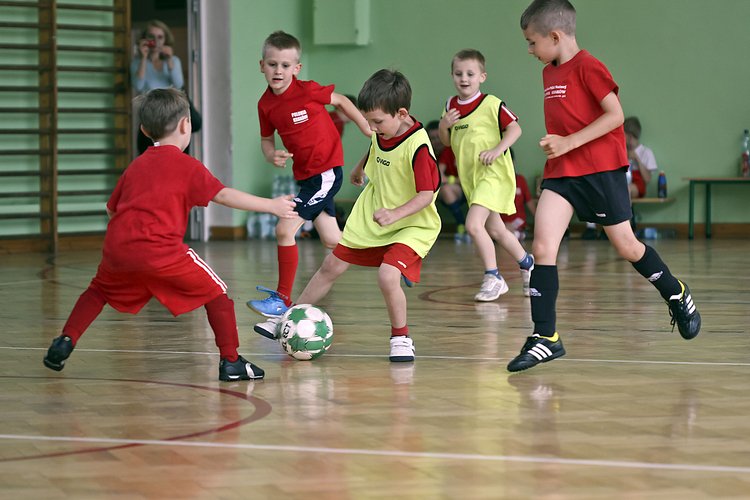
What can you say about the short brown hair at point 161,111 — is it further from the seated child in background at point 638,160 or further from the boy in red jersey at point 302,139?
the seated child in background at point 638,160

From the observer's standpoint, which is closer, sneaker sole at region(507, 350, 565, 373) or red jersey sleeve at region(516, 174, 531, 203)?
sneaker sole at region(507, 350, 565, 373)

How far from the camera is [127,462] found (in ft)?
9.74

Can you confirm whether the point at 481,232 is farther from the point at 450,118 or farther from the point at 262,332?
the point at 262,332

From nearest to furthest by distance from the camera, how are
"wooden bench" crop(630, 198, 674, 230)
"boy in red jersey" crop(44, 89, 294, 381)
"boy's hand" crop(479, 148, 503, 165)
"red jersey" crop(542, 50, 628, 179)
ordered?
1. "boy in red jersey" crop(44, 89, 294, 381)
2. "red jersey" crop(542, 50, 628, 179)
3. "boy's hand" crop(479, 148, 503, 165)
4. "wooden bench" crop(630, 198, 674, 230)

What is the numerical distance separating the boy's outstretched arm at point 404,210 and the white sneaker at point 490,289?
2052 mm

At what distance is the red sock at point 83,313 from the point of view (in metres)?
4.22

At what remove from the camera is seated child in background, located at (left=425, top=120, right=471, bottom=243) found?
40.7 feet

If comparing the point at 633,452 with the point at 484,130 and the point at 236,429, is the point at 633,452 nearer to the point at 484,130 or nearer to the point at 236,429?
the point at 236,429

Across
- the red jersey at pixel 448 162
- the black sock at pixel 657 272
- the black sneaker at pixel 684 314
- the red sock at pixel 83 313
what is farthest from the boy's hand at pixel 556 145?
the red jersey at pixel 448 162

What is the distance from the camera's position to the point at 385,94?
4.70m

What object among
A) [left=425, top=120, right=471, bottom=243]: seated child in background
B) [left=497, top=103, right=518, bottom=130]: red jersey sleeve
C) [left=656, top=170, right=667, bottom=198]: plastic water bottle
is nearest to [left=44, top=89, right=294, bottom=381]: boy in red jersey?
[left=497, top=103, right=518, bottom=130]: red jersey sleeve

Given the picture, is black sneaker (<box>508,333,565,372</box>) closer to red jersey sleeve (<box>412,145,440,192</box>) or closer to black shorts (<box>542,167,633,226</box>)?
black shorts (<box>542,167,633,226</box>)

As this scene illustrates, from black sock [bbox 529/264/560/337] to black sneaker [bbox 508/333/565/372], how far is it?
4cm

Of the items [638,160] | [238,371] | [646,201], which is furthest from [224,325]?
[638,160]
